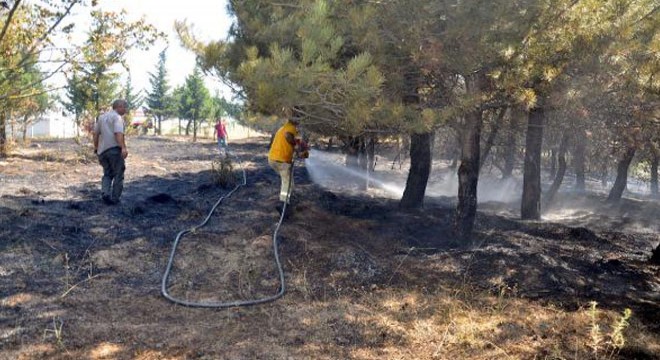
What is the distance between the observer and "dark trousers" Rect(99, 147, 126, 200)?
764 cm

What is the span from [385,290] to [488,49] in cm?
282

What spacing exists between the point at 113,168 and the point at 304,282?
3.91m

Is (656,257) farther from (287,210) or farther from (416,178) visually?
(287,210)

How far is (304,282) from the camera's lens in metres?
5.42

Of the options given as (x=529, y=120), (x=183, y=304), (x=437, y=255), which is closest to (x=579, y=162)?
(x=529, y=120)

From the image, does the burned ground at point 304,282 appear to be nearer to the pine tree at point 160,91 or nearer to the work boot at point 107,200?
the work boot at point 107,200

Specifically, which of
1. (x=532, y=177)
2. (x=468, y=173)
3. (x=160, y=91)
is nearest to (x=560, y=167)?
(x=532, y=177)

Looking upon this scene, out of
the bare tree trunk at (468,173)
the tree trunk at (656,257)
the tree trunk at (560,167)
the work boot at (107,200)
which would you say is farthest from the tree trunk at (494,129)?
the work boot at (107,200)

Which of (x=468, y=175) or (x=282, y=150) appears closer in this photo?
(x=468, y=175)

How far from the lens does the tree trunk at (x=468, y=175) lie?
7223 millimetres

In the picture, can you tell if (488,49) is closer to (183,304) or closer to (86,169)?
(183,304)

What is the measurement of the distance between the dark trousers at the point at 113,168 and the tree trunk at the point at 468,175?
4.78m

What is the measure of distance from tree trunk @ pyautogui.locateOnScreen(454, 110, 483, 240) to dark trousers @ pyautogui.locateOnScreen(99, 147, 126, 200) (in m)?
4.78

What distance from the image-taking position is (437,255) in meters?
6.87
